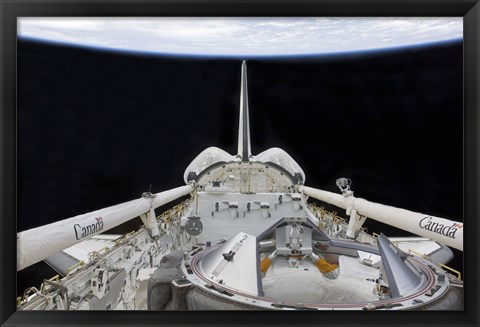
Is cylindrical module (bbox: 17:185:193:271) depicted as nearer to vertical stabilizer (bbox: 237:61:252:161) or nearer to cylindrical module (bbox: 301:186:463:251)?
cylindrical module (bbox: 301:186:463:251)

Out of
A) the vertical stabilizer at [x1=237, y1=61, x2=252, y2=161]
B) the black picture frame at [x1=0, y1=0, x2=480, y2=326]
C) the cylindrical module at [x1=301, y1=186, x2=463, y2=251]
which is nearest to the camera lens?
→ the black picture frame at [x1=0, y1=0, x2=480, y2=326]

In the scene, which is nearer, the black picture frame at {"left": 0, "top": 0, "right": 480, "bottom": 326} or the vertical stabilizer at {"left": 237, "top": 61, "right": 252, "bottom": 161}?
the black picture frame at {"left": 0, "top": 0, "right": 480, "bottom": 326}

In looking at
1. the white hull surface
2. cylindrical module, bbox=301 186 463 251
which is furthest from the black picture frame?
cylindrical module, bbox=301 186 463 251

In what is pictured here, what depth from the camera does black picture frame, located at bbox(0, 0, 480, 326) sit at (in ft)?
6.48

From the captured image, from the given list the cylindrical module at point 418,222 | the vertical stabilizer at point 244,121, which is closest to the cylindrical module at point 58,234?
the cylindrical module at point 418,222

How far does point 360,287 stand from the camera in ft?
9.29

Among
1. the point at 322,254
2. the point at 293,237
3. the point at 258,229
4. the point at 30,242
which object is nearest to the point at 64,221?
the point at 30,242

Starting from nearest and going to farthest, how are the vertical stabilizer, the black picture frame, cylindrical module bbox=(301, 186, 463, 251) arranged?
the black picture frame → cylindrical module bbox=(301, 186, 463, 251) → the vertical stabilizer
